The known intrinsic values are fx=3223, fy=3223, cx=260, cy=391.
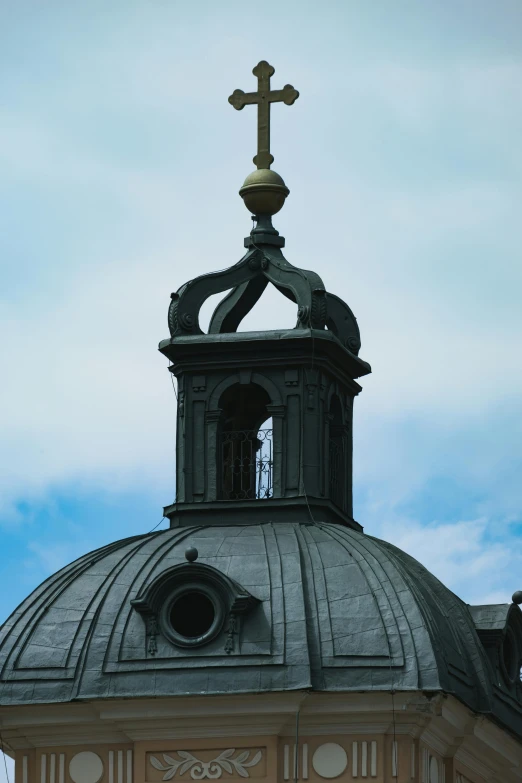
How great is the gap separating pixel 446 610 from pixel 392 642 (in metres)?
2.25

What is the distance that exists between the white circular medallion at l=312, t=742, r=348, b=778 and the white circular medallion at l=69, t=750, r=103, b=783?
3019 millimetres

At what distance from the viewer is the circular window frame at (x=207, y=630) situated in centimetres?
4391

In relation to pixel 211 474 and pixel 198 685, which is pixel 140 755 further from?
pixel 211 474

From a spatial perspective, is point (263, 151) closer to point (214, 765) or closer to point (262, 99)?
point (262, 99)

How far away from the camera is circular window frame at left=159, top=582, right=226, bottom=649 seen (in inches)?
1729

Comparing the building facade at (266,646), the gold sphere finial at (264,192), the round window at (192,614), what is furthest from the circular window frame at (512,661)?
the gold sphere finial at (264,192)

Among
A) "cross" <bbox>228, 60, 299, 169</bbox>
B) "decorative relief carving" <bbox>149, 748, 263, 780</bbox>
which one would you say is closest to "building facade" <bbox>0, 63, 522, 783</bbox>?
"decorative relief carving" <bbox>149, 748, 263, 780</bbox>

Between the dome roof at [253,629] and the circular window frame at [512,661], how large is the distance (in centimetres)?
Result: 93

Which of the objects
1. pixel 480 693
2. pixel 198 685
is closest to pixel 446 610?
pixel 480 693

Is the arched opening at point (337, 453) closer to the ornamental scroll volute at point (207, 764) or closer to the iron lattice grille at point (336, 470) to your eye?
the iron lattice grille at point (336, 470)

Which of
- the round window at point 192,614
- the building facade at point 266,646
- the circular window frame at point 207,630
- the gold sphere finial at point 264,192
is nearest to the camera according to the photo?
the building facade at point 266,646

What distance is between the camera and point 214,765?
4347 cm

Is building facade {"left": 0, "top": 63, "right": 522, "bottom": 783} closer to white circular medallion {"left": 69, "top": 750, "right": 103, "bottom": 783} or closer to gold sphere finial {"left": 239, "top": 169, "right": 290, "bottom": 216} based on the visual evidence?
white circular medallion {"left": 69, "top": 750, "right": 103, "bottom": 783}

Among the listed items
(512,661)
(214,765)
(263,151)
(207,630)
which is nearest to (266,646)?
(207,630)
